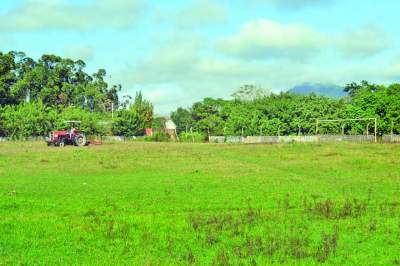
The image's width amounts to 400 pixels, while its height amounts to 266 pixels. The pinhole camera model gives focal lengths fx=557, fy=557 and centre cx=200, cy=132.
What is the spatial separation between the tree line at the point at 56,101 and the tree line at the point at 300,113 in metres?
17.2

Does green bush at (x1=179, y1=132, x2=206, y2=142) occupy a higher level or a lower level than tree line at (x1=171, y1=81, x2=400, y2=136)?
lower

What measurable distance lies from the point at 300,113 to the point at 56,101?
5783 centimetres

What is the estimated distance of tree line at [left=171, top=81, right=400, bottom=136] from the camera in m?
97.8

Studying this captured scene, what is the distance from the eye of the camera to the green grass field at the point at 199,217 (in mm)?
12852

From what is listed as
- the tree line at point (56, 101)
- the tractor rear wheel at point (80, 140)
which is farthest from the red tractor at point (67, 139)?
the tree line at point (56, 101)

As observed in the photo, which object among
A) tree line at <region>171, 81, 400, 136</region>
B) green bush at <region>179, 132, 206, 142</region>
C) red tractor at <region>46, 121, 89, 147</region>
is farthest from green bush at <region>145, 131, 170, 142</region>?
red tractor at <region>46, 121, 89, 147</region>

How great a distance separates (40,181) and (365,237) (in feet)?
59.7

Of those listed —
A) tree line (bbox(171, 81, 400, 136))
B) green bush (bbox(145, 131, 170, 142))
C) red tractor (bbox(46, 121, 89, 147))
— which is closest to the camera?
red tractor (bbox(46, 121, 89, 147))

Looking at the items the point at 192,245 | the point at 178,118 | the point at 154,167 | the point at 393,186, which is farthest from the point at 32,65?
the point at 192,245

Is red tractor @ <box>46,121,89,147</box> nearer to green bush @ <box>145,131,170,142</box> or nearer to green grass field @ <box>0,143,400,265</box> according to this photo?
green grass field @ <box>0,143,400,265</box>

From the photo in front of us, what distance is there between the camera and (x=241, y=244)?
1389 cm

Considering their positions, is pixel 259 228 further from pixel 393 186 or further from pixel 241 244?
pixel 393 186

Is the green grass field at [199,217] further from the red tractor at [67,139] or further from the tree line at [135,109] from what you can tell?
the tree line at [135,109]

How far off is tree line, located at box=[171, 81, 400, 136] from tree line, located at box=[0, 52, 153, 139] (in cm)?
1722
